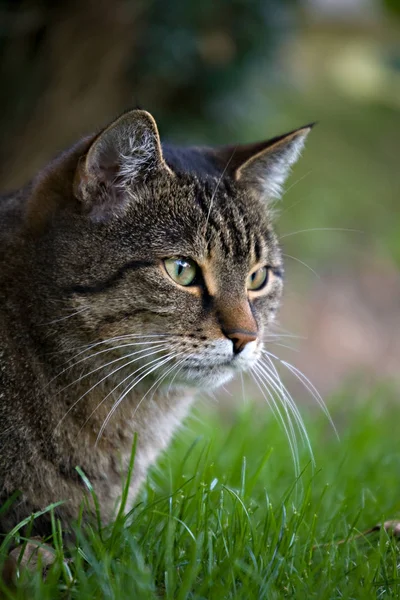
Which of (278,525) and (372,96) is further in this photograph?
(372,96)

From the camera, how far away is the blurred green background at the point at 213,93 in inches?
196

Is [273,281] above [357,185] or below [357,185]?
below

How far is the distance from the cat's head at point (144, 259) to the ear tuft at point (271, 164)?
0.25 meters

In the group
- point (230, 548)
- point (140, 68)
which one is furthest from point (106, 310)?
point (140, 68)

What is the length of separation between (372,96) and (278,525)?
Result: 6394mm

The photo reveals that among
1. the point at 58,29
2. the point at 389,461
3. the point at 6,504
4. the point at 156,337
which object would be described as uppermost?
the point at 58,29

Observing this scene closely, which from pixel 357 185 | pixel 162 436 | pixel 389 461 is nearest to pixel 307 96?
pixel 357 185

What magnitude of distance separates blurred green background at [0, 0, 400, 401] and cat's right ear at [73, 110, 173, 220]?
5.20 feet

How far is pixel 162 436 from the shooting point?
9.15ft

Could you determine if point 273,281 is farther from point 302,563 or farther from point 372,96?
point 372,96

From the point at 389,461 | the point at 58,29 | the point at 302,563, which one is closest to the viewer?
the point at 302,563

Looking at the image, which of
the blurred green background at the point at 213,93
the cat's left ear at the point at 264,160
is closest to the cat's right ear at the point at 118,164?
the cat's left ear at the point at 264,160

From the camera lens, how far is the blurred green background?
4.98m

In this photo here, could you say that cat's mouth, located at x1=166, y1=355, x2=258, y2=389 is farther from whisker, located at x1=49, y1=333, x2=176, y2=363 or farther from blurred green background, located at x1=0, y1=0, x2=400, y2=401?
blurred green background, located at x1=0, y1=0, x2=400, y2=401
